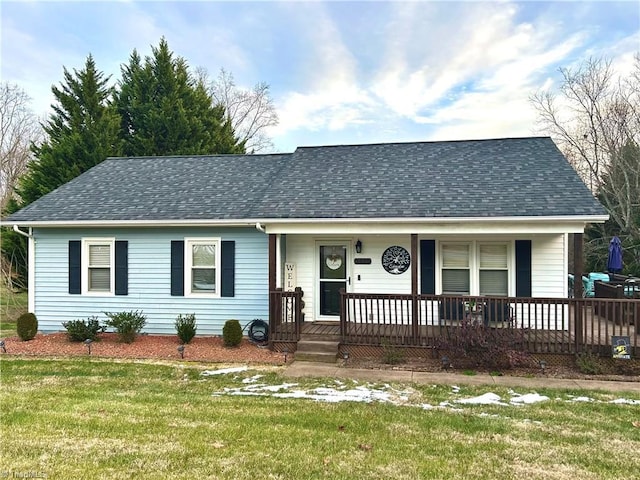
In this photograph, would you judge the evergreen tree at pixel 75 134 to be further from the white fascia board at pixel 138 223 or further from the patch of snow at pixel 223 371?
the patch of snow at pixel 223 371

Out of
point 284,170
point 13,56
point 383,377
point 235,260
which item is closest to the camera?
point 383,377

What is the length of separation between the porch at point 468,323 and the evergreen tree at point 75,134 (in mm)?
12288

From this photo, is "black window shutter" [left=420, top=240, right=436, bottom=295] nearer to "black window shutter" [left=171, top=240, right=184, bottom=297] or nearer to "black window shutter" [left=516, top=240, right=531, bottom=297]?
"black window shutter" [left=516, top=240, right=531, bottom=297]

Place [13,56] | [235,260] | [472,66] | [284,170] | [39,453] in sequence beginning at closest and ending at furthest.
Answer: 1. [39,453]
2. [235,260]
3. [284,170]
4. [13,56]
5. [472,66]

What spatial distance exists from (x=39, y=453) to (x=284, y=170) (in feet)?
26.6

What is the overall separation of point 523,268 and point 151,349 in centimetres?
785

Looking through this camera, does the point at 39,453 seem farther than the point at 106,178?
No

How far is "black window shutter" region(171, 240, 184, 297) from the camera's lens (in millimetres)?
9586

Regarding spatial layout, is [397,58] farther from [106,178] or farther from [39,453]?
[39,453]

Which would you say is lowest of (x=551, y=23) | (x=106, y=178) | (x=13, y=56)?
(x=106, y=178)

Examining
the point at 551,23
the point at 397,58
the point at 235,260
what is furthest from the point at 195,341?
the point at 551,23

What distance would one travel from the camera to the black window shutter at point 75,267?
9.89m

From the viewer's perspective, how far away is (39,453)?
3.71 meters

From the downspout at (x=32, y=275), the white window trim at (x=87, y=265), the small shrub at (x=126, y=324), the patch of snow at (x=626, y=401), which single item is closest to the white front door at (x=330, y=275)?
the small shrub at (x=126, y=324)
